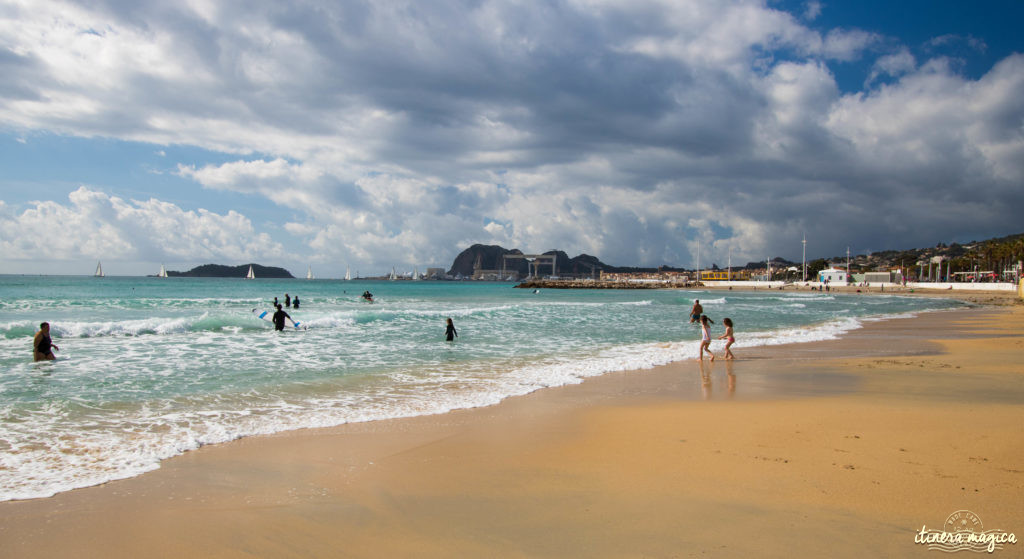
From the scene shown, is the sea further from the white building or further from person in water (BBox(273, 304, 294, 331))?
the white building

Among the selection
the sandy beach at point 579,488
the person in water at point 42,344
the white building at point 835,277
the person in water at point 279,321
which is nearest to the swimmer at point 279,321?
the person in water at point 279,321

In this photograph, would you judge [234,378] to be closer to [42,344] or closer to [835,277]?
[42,344]

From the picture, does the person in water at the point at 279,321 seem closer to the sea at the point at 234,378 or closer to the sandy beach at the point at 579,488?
the sea at the point at 234,378

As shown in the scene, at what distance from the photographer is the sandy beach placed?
3725 mm

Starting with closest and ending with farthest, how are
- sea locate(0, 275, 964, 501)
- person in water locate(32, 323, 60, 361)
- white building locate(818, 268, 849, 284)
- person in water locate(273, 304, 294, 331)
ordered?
1. sea locate(0, 275, 964, 501)
2. person in water locate(32, 323, 60, 361)
3. person in water locate(273, 304, 294, 331)
4. white building locate(818, 268, 849, 284)

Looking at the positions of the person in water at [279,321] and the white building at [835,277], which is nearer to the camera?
the person in water at [279,321]

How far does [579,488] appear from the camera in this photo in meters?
4.71

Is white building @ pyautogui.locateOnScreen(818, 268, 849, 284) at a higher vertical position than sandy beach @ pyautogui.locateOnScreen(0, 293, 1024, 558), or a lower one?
higher

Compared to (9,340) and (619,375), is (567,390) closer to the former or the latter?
(619,375)

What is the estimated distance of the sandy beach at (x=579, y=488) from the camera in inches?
147

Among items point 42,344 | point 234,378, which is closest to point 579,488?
point 234,378


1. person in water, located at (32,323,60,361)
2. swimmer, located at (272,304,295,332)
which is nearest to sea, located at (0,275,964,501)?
→ person in water, located at (32,323,60,361)

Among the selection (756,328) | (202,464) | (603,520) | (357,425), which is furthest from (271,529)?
(756,328)

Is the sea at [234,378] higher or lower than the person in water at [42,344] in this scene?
lower
